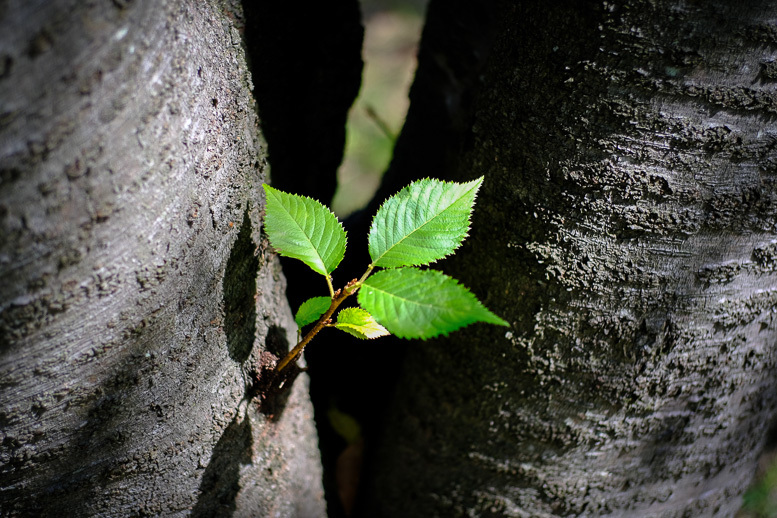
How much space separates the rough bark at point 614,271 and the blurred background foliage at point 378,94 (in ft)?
5.48

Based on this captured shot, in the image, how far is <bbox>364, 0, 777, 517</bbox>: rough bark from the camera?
69 centimetres

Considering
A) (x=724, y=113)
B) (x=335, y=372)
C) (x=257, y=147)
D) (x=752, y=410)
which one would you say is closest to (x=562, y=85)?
(x=724, y=113)

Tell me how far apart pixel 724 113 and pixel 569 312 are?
1.17 ft

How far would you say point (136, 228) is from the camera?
1.84 feet

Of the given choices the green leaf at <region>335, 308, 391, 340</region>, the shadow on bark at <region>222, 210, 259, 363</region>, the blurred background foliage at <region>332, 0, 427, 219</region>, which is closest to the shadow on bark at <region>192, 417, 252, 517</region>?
the shadow on bark at <region>222, 210, 259, 363</region>

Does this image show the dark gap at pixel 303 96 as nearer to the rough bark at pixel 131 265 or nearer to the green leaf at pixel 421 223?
the rough bark at pixel 131 265

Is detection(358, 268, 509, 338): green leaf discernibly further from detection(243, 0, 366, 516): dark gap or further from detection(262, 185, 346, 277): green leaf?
detection(243, 0, 366, 516): dark gap

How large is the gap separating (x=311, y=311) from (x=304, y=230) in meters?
0.12

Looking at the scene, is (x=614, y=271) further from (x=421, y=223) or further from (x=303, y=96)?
(x=303, y=96)

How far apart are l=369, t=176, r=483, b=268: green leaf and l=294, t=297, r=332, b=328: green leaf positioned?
0.10 m

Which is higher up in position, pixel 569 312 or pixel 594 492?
pixel 569 312

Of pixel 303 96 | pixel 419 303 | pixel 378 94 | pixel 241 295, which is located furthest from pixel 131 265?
pixel 378 94

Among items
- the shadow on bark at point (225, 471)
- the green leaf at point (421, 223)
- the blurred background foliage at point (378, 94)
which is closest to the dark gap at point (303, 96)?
the shadow on bark at point (225, 471)

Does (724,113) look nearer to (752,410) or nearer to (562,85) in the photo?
(562,85)
